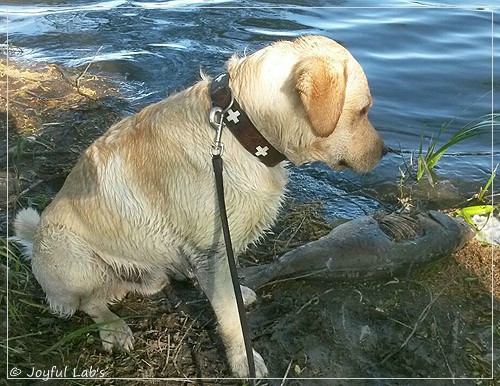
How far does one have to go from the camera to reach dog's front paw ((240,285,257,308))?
3.96m

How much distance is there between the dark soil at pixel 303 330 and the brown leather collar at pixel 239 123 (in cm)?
111

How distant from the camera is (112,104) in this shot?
6430mm

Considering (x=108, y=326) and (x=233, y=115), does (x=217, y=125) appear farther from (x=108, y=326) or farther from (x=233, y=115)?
(x=108, y=326)

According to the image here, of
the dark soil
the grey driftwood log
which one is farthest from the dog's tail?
the grey driftwood log

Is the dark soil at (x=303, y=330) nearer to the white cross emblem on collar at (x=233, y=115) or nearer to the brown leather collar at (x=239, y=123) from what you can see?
the brown leather collar at (x=239, y=123)

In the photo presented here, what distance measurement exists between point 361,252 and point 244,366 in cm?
106

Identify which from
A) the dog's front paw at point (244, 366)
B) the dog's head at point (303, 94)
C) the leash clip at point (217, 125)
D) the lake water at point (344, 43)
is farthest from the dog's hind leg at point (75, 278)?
the lake water at point (344, 43)

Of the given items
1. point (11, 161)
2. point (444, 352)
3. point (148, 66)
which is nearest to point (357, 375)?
point (444, 352)

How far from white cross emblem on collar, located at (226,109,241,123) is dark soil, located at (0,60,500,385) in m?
1.33

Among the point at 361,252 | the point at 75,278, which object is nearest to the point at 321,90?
the point at 361,252

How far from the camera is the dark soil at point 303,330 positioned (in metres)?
3.50

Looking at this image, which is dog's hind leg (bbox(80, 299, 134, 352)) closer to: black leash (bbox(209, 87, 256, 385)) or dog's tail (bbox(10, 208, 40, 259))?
dog's tail (bbox(10, 208, 40, 259))

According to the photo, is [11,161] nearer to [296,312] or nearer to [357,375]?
[296,312]

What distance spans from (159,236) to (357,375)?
53.4 inches
